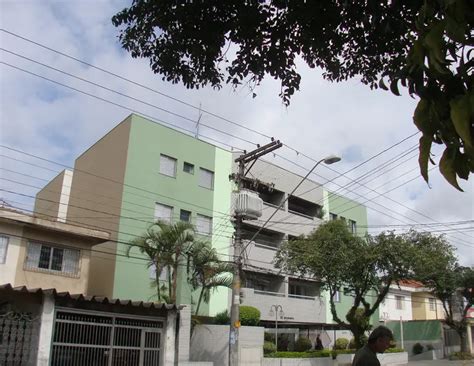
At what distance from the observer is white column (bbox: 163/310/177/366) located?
731 inches

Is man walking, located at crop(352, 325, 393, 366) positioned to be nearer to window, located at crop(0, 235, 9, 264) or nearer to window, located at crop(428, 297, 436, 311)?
window, located at crop(0, 235, 9, 264)

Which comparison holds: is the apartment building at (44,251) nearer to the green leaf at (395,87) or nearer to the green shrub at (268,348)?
the green shrub at (268,348)

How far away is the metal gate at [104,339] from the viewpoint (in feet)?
53.7

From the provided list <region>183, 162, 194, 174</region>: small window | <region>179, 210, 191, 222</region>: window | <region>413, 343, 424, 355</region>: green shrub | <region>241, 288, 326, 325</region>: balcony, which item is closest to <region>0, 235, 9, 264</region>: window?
<region>179, 210, 191, 222</region>: window

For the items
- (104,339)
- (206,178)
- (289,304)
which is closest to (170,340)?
(104,339)

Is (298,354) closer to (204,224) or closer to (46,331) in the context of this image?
(204,224)

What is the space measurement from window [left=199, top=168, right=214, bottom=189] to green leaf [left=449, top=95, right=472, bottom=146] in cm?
2973

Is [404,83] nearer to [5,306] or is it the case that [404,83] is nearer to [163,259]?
[5,306]

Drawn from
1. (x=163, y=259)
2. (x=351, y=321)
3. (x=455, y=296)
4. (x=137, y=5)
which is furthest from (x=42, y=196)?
(x=137, y=5)

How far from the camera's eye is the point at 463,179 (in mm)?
1858

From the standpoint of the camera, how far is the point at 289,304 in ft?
109

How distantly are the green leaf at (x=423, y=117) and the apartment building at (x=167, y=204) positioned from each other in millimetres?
25026

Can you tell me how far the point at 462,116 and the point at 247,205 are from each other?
19.3 meters

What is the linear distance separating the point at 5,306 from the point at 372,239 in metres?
15.8
